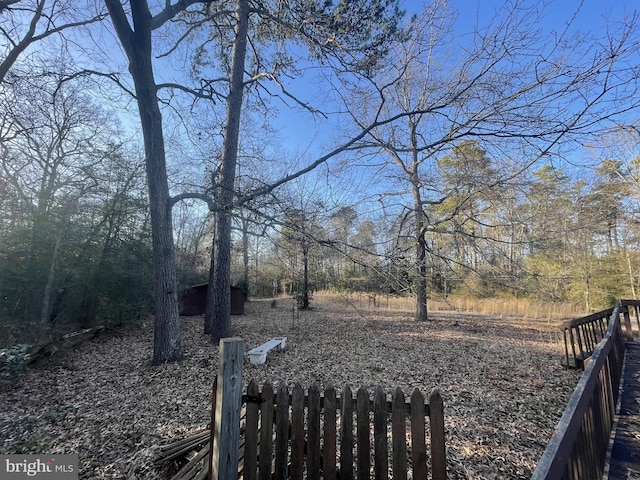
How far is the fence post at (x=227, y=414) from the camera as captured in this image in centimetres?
178

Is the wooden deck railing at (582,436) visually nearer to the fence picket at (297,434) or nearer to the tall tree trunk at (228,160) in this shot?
the fence picket at (297,434)

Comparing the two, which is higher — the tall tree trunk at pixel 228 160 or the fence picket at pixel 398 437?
the tall tree trunk at pixel 228 160

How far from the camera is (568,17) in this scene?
2.93 m

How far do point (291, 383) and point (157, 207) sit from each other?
398cm

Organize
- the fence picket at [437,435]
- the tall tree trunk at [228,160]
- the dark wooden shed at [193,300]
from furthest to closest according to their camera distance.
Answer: the dark wooden shed at [193,300], the tall tree trunk at [228,160], the fence picket at [437,435]

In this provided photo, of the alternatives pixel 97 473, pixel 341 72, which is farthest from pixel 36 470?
pixel 341 72

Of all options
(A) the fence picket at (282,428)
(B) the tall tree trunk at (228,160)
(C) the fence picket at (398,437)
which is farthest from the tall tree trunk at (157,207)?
(C) the fence picket at (398,437)

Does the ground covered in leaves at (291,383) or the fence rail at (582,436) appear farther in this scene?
the ground covered in leaves at (291,383)

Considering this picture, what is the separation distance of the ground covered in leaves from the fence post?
3.94ft

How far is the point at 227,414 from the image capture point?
1.80 metres

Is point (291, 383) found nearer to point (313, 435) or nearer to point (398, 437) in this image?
point (313, 435)

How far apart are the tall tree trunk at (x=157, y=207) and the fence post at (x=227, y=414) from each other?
13.6ft

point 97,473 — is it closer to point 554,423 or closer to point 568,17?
point 554,423

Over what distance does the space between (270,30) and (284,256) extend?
5259mm
